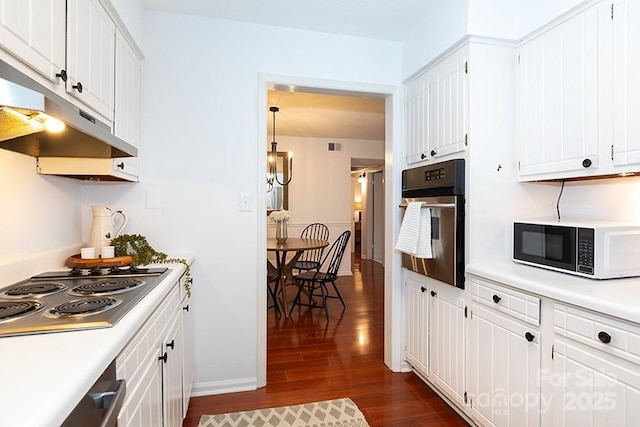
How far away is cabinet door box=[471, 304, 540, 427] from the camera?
1513 millimetres

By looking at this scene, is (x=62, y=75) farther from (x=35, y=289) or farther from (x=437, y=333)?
(x=437, y=333)

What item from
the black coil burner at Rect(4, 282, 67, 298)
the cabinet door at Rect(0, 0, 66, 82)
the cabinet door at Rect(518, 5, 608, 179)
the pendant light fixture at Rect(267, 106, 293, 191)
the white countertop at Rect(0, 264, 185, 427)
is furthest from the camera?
the pendant light fixture at Rect(267, 106, 293, 191)

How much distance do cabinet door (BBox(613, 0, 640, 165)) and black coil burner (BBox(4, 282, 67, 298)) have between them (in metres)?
2.39

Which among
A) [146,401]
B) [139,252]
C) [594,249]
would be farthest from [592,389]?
[139,252]

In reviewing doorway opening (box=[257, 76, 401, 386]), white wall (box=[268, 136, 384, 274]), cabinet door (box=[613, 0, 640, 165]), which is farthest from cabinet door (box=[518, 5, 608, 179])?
white wall (box=[268, 136, 384, 274])

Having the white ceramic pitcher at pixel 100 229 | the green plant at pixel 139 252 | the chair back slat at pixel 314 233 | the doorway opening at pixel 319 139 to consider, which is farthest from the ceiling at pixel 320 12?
the chair back slat at pixel 314 233

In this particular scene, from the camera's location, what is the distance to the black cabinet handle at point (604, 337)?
119cm

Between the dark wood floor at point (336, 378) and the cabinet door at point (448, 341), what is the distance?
0.17m

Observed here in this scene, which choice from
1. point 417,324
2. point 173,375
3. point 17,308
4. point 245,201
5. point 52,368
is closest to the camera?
point 52,368

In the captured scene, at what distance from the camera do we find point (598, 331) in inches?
48.4

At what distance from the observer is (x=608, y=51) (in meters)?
1.55

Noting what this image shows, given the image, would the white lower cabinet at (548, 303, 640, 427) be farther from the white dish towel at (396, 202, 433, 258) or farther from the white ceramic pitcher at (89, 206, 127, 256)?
the white ceramic pitcher at (89, 206, 127, 256)

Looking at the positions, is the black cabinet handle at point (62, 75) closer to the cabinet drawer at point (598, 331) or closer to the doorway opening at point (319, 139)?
the doorway opening at point (319, 139)

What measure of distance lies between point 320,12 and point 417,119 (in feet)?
3.15
